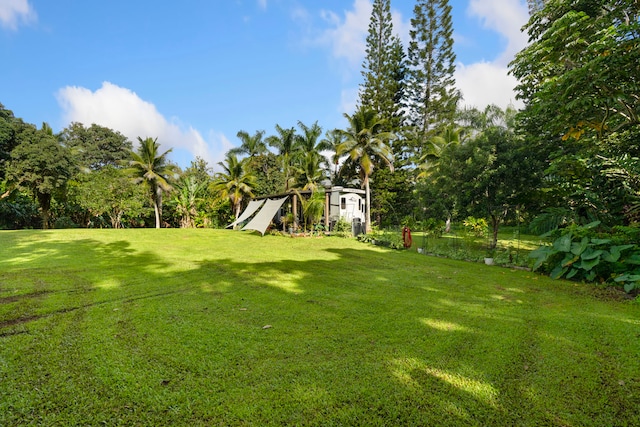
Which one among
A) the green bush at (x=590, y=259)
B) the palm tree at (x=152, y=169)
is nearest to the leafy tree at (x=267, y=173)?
the palm tree at (x=152, y=169)

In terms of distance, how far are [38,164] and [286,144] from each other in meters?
16.3

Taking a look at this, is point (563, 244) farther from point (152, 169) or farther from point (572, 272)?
point (152, 169)

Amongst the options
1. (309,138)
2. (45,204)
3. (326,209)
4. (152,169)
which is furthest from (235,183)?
(45,204)

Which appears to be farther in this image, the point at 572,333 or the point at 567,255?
the point at 567,255

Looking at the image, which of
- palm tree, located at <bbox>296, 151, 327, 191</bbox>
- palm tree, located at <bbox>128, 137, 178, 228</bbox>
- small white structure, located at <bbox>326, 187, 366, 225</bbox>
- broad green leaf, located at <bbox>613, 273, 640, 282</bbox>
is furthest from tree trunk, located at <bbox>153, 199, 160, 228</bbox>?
broad green leaf, located at <bbox>613, 273, 640, 282</bbox>

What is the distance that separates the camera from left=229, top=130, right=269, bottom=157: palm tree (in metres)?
25.8

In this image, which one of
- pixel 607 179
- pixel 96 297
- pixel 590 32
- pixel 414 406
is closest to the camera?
pixel 414 406

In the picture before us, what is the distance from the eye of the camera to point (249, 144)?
25.8 m

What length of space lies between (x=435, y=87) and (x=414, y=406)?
27.1 metres

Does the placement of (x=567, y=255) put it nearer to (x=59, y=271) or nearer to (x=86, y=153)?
(x=59, y=271)

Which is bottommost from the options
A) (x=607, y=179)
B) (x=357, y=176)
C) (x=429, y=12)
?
(x=607, y=179)

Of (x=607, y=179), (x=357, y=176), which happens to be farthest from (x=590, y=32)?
(x=357, y=176)

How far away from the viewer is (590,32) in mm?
6637

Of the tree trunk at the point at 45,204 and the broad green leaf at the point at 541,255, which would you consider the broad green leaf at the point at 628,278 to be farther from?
the tree trunk at the point at 45,204
